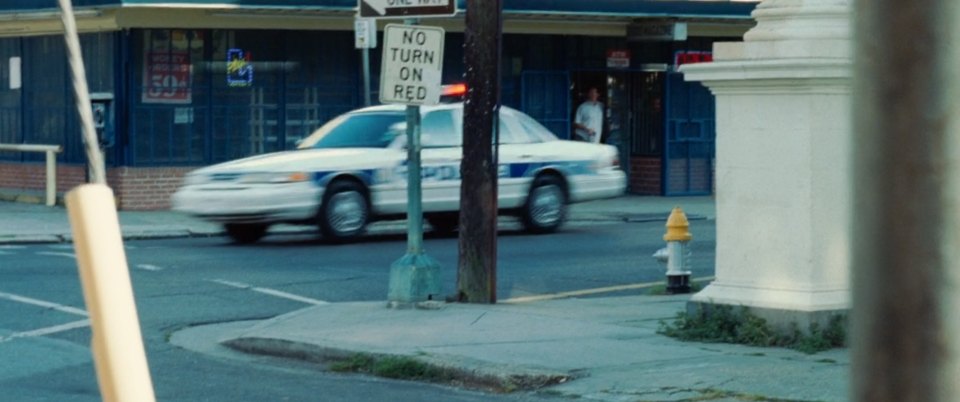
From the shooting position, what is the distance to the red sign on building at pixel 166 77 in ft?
80.8

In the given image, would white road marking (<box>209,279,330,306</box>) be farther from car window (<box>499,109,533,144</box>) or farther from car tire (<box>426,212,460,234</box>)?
car window (<box>499,109,533,144</box>)

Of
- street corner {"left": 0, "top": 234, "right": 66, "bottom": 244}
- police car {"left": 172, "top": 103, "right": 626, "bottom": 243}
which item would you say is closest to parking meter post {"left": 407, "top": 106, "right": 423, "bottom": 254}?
police car {"left": 172, "top": 103, "right": 626, "bottom": 243}

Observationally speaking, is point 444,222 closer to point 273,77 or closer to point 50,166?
point 273,77

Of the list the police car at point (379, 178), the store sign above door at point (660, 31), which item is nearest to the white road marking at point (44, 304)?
the police car at point (379, 178)

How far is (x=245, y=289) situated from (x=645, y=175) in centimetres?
1629

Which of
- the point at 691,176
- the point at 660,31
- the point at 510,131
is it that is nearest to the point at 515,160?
the point at 510,131

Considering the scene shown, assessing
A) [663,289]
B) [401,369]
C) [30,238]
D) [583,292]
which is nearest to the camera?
[401,369]

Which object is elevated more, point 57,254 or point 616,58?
point 616,58

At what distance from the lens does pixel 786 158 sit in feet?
33.9

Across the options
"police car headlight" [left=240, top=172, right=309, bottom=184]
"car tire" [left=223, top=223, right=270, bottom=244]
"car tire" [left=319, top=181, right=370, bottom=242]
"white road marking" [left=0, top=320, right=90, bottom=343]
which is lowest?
"white road marking" [left=0, top=320, right=90, bottom=343]

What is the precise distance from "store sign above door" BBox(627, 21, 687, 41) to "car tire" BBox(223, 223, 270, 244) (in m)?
11.1

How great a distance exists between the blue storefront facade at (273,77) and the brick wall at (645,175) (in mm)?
24

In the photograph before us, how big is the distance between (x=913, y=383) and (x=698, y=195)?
2793 cm

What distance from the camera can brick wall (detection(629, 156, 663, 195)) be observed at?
29581mm
